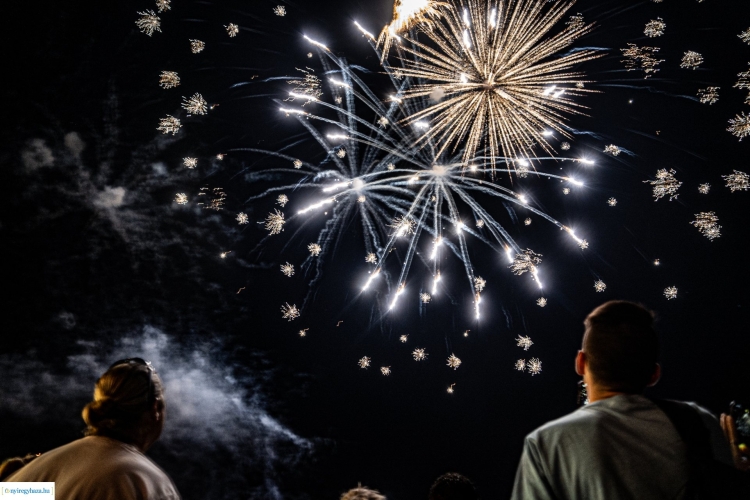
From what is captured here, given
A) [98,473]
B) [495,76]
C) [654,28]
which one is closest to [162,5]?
[495,76]

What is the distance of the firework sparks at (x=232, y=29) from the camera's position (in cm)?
628

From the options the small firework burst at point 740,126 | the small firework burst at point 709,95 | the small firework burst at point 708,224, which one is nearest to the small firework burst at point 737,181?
the small firework burst at point 708,224

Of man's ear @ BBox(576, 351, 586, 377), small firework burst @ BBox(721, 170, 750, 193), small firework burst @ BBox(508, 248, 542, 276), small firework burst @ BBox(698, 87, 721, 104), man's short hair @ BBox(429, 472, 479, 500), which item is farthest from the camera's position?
small firework burst @ BBox(508, 248, 542, 276)

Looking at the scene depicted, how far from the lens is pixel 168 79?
6.18 m

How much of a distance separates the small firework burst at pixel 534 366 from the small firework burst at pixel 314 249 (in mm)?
4535

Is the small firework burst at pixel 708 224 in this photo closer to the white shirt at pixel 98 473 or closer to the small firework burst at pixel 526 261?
the small firework burst at pixel 526 261

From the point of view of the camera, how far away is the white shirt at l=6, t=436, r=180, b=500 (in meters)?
1.85

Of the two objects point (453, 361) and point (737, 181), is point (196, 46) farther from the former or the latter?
point (737, 181)

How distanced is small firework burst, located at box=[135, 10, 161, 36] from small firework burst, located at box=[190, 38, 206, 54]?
55cm

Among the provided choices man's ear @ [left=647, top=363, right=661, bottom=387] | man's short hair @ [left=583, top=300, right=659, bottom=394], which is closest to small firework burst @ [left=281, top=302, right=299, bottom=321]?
man's short hair @ [left=583, top=300, right=659, bottom=394]

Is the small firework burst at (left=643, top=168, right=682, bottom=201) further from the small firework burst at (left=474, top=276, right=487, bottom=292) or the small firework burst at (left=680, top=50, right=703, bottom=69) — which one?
the small firework burst at (left=474, top=276, right=487, bottom=292)

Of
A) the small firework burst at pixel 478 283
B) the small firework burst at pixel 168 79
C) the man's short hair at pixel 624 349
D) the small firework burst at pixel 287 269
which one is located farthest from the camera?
the small firework burst at pixel 478 283

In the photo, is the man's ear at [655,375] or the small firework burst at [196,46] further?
the small firework burst at [196,46]

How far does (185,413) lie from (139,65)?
19.2 ft
